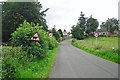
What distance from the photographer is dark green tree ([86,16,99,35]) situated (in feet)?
485

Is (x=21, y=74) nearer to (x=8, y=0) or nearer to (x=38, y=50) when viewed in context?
(x=38, y=50)

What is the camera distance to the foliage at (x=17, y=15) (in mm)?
66294

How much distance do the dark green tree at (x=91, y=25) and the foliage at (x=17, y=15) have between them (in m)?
80.0

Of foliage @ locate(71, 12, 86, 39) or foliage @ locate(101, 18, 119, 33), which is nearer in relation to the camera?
foliage @ locate(71, 12, 86, 39)

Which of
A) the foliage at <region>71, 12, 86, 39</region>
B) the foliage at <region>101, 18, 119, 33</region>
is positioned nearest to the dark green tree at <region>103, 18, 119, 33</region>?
the foliage at <region>101, 18, 119, 33</region>

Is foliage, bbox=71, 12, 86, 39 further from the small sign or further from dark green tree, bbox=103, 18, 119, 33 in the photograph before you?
the small sign

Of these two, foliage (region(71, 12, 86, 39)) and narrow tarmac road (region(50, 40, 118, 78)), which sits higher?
foliage (region(71, 12, 86, 39))

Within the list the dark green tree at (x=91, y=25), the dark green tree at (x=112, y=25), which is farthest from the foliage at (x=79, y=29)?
the dark green tree at (x=112, y=25)

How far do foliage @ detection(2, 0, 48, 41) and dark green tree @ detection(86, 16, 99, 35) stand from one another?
263 feet

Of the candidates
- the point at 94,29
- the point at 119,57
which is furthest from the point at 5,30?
the point at 94,29

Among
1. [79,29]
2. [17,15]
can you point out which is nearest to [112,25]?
[79,29]

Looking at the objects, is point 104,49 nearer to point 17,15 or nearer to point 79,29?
point 17,15

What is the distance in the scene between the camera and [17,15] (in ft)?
221

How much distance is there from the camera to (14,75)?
11.4 meters
